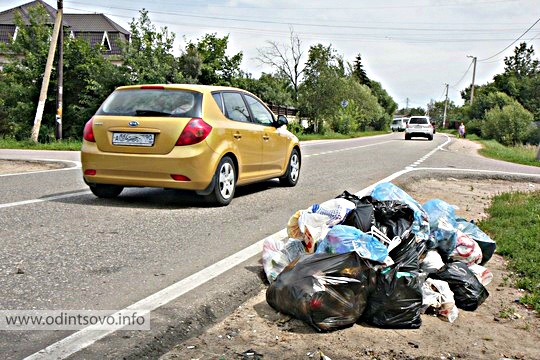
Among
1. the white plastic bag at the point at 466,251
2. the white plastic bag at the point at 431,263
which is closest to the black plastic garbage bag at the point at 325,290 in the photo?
the white plastic bag at the point at 431,263

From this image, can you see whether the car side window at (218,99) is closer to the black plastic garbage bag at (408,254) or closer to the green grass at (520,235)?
the green grass at (520,235)

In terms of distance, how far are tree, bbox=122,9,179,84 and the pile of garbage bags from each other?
23276mm

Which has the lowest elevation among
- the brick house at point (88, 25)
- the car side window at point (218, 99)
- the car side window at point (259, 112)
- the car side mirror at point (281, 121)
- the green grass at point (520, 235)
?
the green grass at point (520, 235)

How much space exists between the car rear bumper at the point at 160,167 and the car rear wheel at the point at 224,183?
190 millimetres

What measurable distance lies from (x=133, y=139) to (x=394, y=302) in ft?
15.1

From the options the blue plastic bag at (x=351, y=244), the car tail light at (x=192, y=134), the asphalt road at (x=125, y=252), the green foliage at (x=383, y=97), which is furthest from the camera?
the green foliage at (x=383, y=97)

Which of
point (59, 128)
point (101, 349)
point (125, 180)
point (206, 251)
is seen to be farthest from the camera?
point (59, 128)

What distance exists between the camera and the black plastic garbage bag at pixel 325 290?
11.9 feet

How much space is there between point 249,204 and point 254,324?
4530 mm

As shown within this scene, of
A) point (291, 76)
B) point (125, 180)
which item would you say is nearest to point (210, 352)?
point (125, 180)

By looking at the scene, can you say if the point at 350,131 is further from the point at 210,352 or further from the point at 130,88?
the point at 210,352

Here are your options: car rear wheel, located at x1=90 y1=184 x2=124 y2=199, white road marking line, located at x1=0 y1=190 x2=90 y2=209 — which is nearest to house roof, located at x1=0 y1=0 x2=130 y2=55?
white road marking line, located at x1=0 y1=190 x2=90 y2=209

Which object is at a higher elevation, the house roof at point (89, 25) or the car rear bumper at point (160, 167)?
the house roof at point (89, 25)

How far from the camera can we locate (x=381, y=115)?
317 ft
